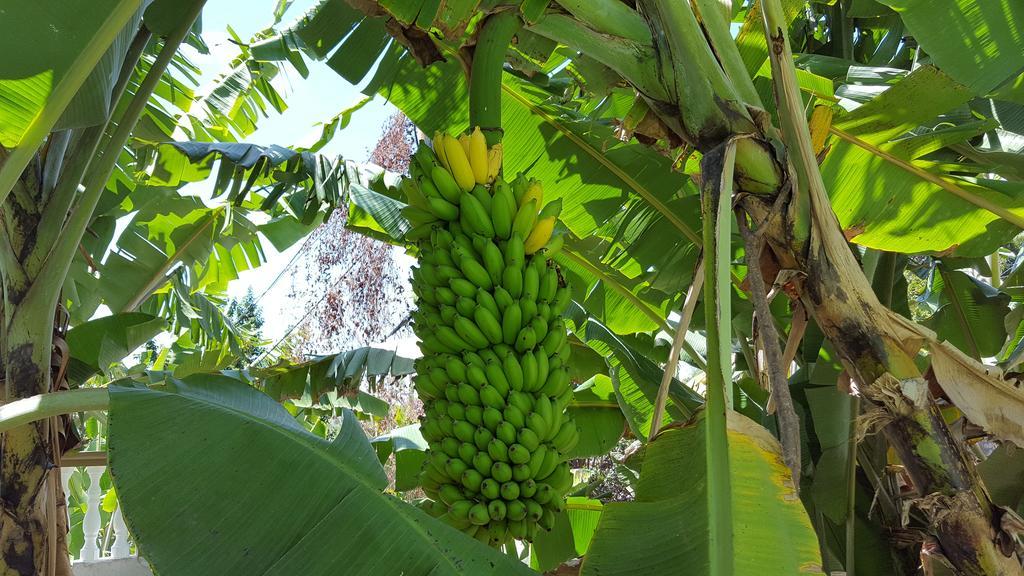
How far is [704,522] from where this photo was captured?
30.8 inches

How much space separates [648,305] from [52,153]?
1.81 metres

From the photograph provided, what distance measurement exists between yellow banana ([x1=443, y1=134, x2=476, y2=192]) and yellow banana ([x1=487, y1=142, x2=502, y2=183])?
0.03m

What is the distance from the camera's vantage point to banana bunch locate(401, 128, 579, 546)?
A: 1.00 metres

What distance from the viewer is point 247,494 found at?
902 millimetres

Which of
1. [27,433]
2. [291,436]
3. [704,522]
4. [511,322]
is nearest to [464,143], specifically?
[511,322]

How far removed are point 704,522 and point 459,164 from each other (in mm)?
627

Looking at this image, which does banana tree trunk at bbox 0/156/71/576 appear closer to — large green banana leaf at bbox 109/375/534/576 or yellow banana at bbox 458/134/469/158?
large green banana leaf at bbox 109/375/534/576

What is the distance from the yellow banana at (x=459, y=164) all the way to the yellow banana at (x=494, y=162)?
0.03m

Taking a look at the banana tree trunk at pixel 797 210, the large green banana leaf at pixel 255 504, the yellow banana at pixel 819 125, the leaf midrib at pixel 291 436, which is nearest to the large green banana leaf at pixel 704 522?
the large green banana leaf at pixel 255 504

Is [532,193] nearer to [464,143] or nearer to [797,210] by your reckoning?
[464,143]

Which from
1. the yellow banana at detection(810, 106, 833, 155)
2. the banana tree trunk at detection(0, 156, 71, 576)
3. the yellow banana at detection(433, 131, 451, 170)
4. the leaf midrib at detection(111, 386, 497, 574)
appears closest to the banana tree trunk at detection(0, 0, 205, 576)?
the banana tree trunk at detection(0, 156, 71, 576)

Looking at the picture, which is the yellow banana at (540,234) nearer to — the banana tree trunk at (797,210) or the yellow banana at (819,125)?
the banana tree trunk at (797,210)

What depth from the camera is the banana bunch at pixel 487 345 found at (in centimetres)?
100

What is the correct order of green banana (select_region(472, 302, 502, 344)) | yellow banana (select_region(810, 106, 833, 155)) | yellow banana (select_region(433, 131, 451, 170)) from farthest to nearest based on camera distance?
yellow banana (select_region(810, 106, 833, 155)) < yellow banana (select_region(433, 131, 451, 170)) < green banana (select_region(472, 302, 502, 344))
